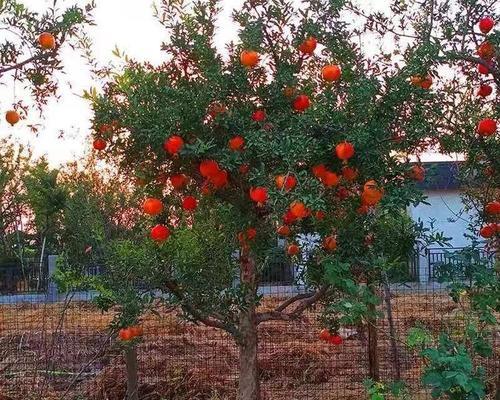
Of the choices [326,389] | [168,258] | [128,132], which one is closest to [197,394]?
[326,389]

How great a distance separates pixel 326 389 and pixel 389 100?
3.53m

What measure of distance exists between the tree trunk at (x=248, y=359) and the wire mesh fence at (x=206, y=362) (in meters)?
0.65

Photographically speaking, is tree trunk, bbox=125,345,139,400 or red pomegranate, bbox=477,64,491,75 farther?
tree trunk, bbox=125,345,139,400

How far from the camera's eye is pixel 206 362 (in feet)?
22.8

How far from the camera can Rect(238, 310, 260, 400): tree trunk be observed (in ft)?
14.0

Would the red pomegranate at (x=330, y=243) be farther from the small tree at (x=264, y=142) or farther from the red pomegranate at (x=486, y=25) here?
the red pomegranate at (x=486, y=25)

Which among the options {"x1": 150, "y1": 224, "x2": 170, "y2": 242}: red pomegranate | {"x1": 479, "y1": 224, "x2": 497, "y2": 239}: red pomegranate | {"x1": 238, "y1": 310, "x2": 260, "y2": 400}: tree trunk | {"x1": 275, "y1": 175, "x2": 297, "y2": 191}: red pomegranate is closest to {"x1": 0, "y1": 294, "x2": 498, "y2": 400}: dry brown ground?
{"x1": 479, "y1": 224, "x2": 497, "y2": 239}: red pomegranate

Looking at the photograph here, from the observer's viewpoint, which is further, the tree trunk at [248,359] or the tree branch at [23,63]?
the tree trunk at [248,359]

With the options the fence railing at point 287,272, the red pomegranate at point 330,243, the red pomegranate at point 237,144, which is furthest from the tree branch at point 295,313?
the red pomegranate at point 237,144

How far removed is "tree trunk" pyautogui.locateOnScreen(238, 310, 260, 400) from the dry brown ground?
4.53 feet

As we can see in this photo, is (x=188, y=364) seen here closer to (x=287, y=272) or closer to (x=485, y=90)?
(x=287, y=272)

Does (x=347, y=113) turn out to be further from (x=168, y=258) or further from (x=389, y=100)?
(x=168, y=258)

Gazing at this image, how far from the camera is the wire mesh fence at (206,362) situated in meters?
6.12

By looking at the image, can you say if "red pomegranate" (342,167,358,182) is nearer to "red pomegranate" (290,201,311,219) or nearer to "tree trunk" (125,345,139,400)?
"red pomegranate" (290,201,311,219)
